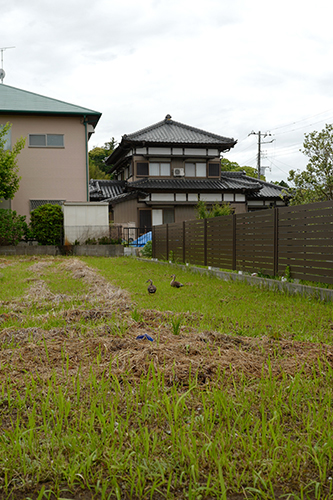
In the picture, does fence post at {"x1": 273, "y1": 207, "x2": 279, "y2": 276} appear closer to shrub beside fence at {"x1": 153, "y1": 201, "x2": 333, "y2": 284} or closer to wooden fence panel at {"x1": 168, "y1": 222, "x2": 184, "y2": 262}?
shrub beside fence at {"x1": 153, "y1": 201, "x2": 333, "y2": 284}

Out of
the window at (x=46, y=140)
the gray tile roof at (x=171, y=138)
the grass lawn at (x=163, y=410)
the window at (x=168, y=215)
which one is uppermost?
the gray tile roof at (x=171, y=138)

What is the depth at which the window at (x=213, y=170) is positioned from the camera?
29.7 metres

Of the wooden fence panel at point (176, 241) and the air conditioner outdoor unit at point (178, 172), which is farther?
the air conditioner outdoor unit at point (178, 172)

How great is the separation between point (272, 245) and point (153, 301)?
3244 millimetres

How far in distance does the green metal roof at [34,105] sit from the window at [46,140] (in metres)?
1.16

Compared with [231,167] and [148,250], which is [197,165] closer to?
[148,250]

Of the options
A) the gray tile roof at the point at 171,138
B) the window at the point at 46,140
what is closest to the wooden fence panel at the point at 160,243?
the window at the point at 46,140

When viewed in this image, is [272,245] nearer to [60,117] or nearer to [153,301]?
[153,301]

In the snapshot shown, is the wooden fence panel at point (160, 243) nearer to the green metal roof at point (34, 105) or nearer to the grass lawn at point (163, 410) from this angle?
the green metal roof at point (34, 105)

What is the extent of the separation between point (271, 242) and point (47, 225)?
13083 millimetres

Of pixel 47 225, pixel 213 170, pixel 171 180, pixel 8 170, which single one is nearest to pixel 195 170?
pixel 213 170

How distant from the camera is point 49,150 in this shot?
2186 centimetres

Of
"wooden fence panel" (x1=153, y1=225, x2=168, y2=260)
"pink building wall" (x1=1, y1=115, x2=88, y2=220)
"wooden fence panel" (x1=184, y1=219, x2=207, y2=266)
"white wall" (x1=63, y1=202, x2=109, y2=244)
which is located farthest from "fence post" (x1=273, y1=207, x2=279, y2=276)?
"pink building wall" (x1=1, y1=115, x2=88, y2=220)

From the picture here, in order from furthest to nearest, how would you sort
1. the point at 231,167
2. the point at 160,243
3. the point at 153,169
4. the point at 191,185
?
the point at 231,167
the point at 153,169
the point at 191,185
the point at 160,243
